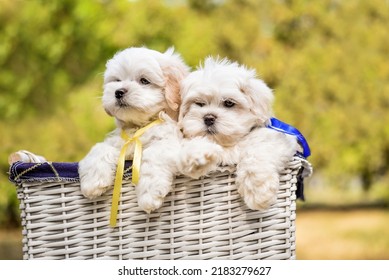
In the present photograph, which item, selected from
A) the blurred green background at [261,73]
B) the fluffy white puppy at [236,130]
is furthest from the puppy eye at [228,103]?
the blurred green background at [261,73]

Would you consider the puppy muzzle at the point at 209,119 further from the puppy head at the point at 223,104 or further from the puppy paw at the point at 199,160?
the puppy paw at the point at 199,160

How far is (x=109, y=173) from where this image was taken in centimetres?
246

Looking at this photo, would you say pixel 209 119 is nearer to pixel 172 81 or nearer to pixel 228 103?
pixel 228 103

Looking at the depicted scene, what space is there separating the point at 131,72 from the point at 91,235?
0.78 metres

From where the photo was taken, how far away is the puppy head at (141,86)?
260 centimetres

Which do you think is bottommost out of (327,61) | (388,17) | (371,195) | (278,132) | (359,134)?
(278,132)

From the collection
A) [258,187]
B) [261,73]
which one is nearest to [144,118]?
[258,187]

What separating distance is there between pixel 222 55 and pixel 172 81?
5.44m

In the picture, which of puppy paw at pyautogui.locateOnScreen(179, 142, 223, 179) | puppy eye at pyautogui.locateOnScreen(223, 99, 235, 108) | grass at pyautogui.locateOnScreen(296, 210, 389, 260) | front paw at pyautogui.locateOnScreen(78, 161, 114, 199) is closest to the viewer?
puppy paw at pyautogui.locateOnScreen(179, 142, 223, 179)

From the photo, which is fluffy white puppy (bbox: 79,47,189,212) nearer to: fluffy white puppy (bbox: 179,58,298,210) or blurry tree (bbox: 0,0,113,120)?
fluffy white puppy (bbox: 179,58,298,210)

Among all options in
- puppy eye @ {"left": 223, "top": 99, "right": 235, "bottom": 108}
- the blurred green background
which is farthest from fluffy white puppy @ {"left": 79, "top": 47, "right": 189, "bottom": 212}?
the blurred green background

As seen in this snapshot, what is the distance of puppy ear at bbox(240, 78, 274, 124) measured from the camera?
258cm

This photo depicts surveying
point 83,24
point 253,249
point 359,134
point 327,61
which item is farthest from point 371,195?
point 253,249

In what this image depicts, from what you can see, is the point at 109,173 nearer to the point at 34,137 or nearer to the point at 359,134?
the point at 34,137
